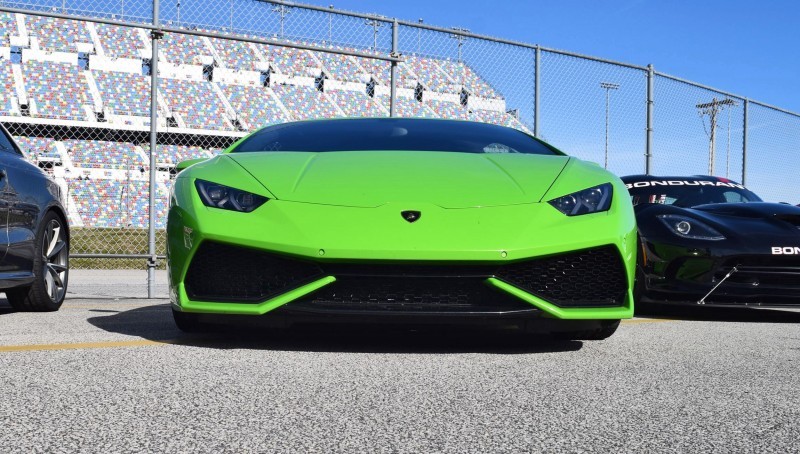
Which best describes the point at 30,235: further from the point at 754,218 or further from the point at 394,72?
the point at 754,218

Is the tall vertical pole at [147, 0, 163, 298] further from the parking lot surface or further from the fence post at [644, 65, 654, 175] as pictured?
the fence post at [644, 65, 654, 175]

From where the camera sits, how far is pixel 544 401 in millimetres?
2400

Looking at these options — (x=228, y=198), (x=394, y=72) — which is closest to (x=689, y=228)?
(x=228, y=198)

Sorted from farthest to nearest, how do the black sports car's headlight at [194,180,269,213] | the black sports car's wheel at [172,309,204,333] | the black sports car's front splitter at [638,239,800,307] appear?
the black sports car's front splitter at [638,239,800,307] < the black sports car's wheel at [172,309,204,333] < the black sports car's headlight at [194,180,269,213]

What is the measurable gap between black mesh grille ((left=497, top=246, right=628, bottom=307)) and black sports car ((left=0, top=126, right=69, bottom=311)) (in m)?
2.82

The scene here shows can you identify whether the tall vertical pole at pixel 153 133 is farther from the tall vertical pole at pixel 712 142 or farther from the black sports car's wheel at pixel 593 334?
the tall vertical pole at pixel 712 142

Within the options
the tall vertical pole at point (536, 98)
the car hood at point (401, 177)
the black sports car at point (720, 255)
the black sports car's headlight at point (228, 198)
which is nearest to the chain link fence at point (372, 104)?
the tall vertical pole at point (536, 98)

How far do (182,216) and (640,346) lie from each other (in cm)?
206

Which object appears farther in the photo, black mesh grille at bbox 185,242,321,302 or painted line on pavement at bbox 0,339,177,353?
painted line on pavement at bbox 0,339,177,353

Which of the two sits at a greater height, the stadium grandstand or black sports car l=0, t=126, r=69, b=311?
the stadium grandstand

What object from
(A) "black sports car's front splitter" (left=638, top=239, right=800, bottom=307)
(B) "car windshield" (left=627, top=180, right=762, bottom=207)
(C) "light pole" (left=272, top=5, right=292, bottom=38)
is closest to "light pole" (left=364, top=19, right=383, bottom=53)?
(C) "light pole" (left=272, top=5, right=292, bottom=38)

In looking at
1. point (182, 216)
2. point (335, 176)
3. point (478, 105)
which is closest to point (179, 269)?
point (182, 216)

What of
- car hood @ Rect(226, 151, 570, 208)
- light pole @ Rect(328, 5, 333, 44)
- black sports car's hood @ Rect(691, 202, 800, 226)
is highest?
light pole @ Rect(328, 5, 333, 44)

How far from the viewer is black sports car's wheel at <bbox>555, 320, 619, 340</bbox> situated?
364cm
